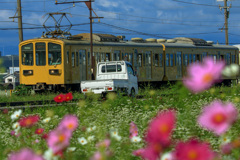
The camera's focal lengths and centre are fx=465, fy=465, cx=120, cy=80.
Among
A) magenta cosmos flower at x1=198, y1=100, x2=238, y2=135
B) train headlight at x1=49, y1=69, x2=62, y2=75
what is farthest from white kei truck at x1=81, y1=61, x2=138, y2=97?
magenta cosmos flower at x1=198, y1=100, x2=238, y2=135

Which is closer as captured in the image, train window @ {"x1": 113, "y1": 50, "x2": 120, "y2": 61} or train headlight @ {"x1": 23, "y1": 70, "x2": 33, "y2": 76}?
train headlight @ {"x1": 23, "y1": 70, "x2": 33, "y2": 76}

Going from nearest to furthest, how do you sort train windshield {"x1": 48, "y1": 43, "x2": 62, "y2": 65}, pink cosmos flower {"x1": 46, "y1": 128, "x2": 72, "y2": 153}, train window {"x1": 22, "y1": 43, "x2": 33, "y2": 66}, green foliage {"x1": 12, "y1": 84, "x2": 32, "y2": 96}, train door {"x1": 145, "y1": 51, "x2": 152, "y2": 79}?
pink cosmos flower {"x1": 46, "y1": 128, "x2": 72, "y2": 153}, green foliage {"x1": 12, "y1": 84, "x2": 32, "y2": 96}, train windshield {"x1": 48, "y1": 43, "x2": 62, "y2": 65}, train window {"x1": 22, "y1": 43, "x2": 33, "y2": 66}, train door {"x1": 145, "y1": 51, "x2": 152, "y2": 79}

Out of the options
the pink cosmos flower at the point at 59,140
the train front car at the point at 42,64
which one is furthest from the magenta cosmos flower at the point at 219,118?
the train front car at the point at 42,64

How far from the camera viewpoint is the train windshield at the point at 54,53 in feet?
80.8

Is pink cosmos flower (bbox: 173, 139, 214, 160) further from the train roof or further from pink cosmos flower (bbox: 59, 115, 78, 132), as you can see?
the train roof

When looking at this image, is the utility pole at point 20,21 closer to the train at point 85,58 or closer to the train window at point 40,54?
the train at point 85,58

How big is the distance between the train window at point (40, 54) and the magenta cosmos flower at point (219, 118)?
2383cm

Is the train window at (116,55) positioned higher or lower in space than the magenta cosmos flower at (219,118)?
lower

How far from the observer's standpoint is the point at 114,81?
720 inches

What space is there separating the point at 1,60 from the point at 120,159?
1.40 metres

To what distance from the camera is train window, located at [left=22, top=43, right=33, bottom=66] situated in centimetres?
2564

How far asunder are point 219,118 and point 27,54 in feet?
81.6

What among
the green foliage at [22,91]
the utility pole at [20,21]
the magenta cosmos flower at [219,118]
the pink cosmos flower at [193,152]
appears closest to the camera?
the pink cosmos flower at [193,152]

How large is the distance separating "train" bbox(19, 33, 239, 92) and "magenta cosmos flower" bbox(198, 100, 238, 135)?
20.8 metres
